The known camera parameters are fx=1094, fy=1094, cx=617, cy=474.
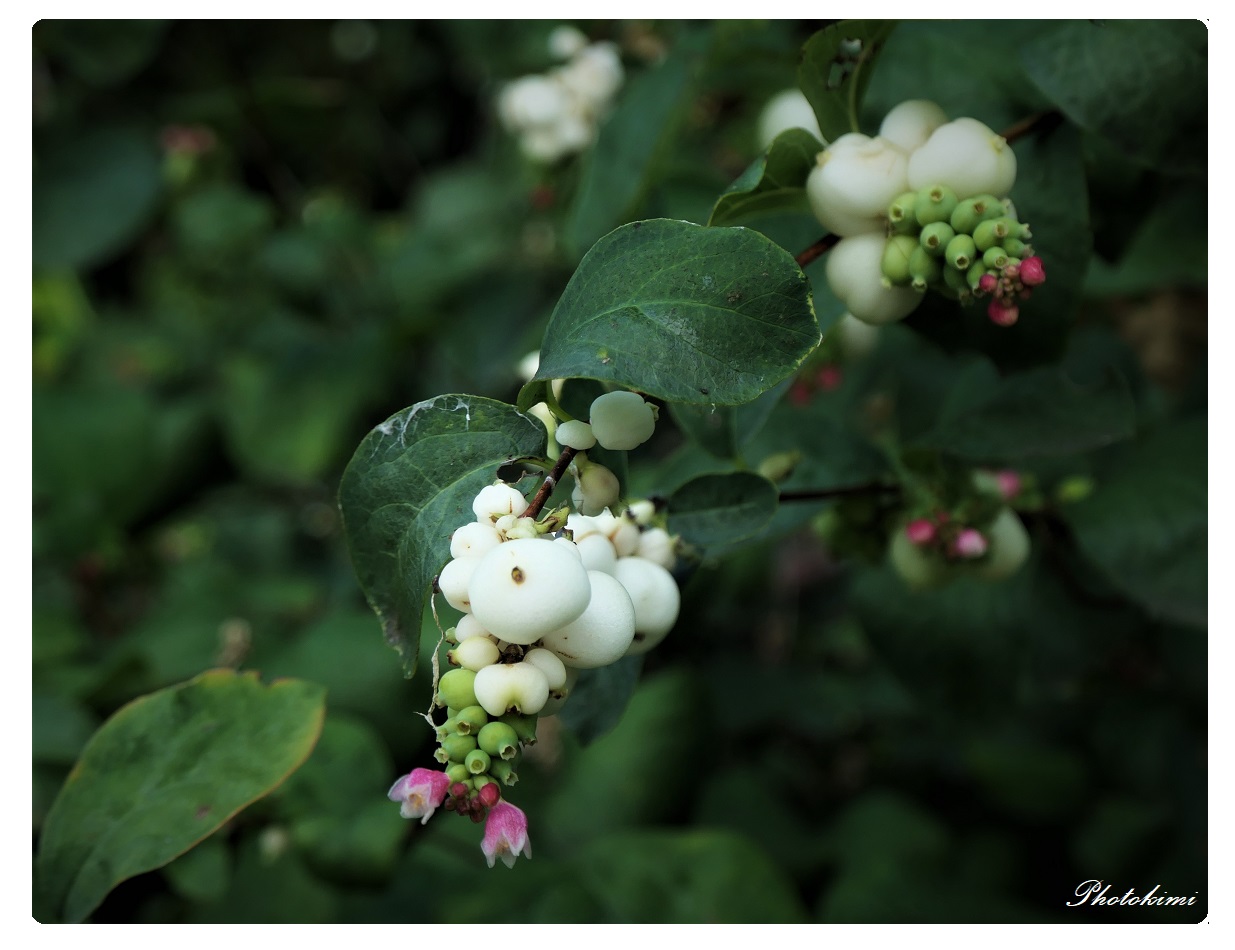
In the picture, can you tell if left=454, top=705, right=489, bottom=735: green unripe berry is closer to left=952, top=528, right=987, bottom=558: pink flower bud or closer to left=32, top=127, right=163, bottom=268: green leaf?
left=952, top=528, right=987, bottom=558: pink flower bud

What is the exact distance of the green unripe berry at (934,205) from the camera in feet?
1.88

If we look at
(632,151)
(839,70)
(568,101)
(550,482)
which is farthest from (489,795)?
(568,101)

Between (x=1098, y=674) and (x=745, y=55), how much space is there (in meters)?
0.86

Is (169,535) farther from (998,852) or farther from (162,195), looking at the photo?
(998,852)

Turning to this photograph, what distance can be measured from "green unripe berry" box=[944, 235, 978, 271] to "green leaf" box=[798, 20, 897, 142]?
14cm

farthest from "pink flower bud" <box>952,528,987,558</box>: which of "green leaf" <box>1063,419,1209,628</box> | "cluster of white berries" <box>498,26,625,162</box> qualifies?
"cluster of white berries" <box>498,26,625,162</box>

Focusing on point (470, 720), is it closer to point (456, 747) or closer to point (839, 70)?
point (456, 747)

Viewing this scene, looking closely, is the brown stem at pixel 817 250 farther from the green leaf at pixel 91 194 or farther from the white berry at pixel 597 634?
the green leaf at pixel 91 194

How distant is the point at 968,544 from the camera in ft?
2.49

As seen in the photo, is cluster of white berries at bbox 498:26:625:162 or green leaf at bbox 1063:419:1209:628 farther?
cluster of white berries at bbox 498:26:625:162

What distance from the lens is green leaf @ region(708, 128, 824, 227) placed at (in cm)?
60

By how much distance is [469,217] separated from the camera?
5.40ft

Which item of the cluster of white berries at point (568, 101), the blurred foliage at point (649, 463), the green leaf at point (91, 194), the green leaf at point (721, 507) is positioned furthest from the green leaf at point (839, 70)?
the green leaf at point (91, 194)

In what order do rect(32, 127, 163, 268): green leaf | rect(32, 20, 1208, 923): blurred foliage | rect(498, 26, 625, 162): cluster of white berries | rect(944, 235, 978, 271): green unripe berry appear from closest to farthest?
rect(944, 235, 978, 271): green unripe berry → rect(32, 20, 1208, 923): blurred foliage → rect(498, 26, 625, 162): cluster of white berries → rect(32, 127, 163, 268): green leaf
